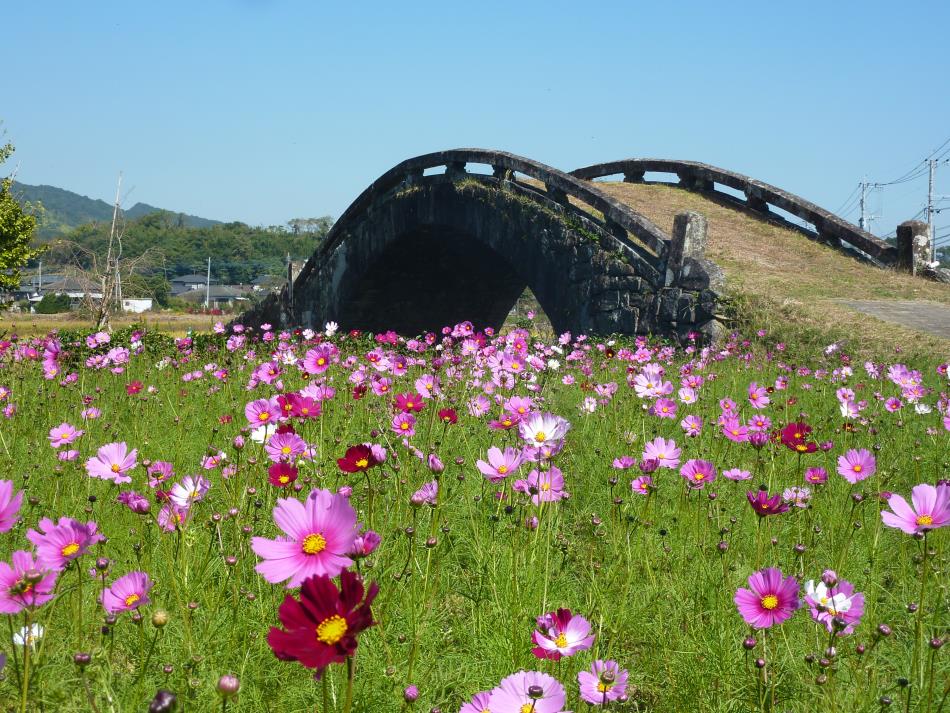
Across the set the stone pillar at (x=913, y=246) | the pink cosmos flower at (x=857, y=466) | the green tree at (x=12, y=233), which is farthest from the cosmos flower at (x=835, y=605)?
the green tree at (x=12, y=233)

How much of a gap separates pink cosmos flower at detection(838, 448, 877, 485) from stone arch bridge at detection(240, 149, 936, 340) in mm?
7706

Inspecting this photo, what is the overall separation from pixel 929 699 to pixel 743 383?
17.6ft

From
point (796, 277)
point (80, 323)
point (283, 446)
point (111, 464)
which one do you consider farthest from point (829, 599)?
point (80, 323)

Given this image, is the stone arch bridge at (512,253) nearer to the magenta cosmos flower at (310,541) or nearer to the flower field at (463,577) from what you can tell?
the flower field at (463,577)

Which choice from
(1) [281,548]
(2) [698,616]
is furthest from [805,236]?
(1) [281,548]

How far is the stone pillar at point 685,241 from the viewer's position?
32.3 feet

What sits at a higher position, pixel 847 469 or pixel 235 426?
pixel 847 469

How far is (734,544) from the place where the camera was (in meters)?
2.90

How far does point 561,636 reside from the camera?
1384 millimetres

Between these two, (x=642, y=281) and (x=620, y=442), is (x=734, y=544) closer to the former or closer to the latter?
(x=620, y=442)

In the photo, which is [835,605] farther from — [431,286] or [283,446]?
[431,286]

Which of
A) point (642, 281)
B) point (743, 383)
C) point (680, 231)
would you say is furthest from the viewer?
point (642, 281)

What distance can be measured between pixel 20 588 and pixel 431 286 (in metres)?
17.8

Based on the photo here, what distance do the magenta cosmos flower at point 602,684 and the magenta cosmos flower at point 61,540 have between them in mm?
910
